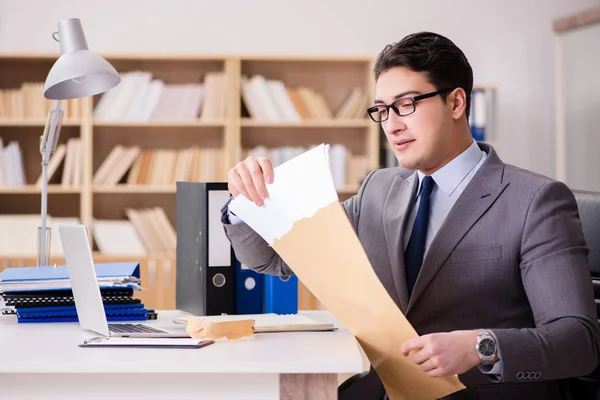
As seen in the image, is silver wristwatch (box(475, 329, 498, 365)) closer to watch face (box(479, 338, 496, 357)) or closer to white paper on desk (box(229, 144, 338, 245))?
watch face (box(479, 338, 496, 357))

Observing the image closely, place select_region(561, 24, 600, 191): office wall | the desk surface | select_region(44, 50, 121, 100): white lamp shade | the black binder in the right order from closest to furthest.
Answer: the desk surface
the black binder
select_region(44, 50, 121, 100): white lamp shade
select_region(561, 24, 600, 191): office wall

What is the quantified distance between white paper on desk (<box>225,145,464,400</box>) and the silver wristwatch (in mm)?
58

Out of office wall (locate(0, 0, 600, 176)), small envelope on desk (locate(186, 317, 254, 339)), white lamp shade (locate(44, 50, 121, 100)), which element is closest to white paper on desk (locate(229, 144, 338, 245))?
A: small envelope on desk (locate(186, 317, 254, 339))

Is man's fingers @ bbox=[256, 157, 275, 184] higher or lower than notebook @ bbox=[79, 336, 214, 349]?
higher

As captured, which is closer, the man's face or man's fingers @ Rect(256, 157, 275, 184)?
man's fingers @ Rect(256, 157, 275, 184)

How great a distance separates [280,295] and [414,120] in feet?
1.82

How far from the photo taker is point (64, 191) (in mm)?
4789

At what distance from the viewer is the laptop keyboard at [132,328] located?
1.54m

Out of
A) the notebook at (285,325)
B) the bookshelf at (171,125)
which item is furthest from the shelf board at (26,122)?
the notebook at (285,325)

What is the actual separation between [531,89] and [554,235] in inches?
159

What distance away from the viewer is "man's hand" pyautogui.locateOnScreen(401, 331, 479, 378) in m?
1.30

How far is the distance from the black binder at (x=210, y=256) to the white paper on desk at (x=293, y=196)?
1.23ft

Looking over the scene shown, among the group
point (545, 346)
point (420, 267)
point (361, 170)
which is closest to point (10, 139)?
point (361, 170)

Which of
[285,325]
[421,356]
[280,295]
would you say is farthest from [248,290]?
[421,356]
